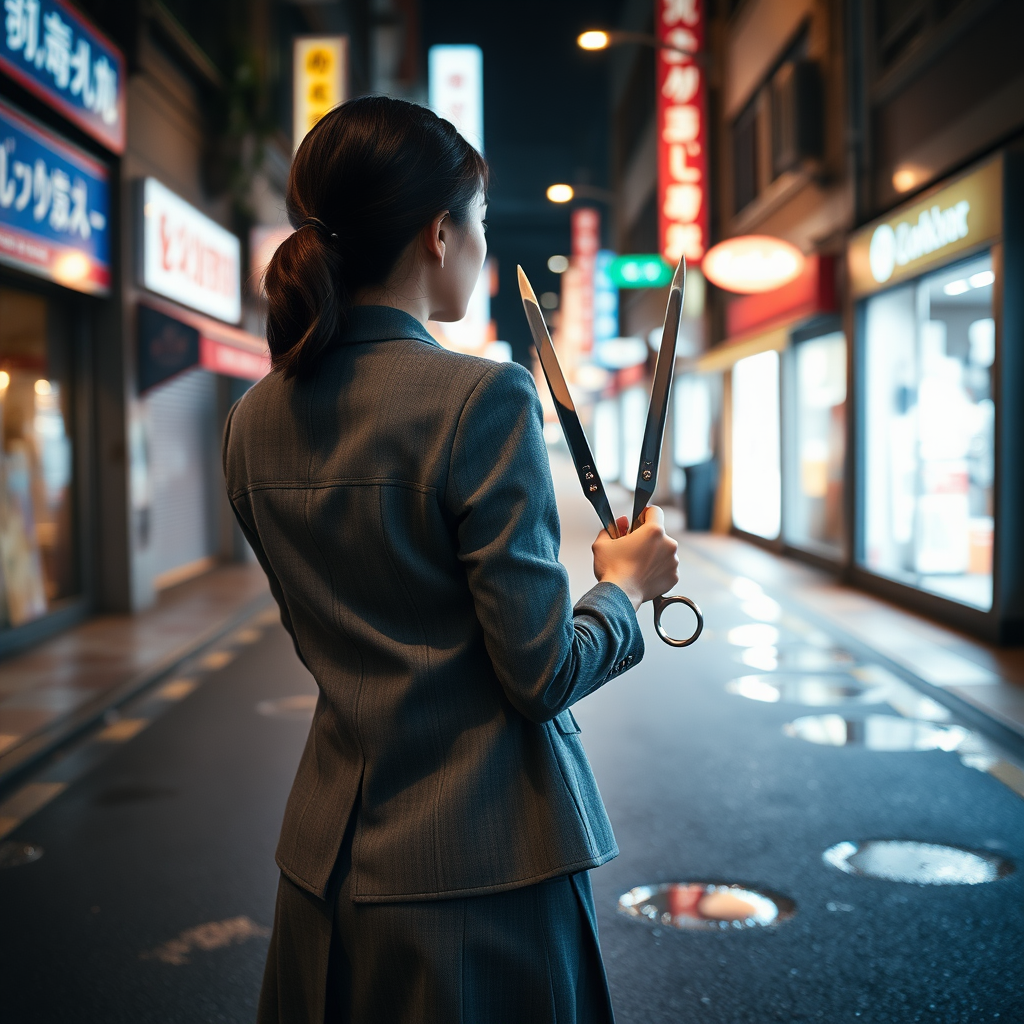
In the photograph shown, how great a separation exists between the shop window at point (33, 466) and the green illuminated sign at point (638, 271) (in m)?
10.0

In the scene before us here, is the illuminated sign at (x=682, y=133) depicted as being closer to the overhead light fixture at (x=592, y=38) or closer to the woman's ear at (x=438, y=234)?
the overhead light fixture at (x=592, y=38)

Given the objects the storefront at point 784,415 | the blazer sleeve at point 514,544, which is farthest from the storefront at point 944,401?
the blazer sleeve at point 514,544

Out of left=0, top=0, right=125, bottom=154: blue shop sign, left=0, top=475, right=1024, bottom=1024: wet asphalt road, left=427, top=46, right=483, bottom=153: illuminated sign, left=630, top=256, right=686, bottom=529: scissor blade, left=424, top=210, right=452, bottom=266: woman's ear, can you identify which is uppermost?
left=427, top=46, right=483, bottom=153: illuminated sign

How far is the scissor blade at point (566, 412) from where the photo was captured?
4.31ft

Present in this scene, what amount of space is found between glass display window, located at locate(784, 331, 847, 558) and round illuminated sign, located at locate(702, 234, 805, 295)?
876 mm

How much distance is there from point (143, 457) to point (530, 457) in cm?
959

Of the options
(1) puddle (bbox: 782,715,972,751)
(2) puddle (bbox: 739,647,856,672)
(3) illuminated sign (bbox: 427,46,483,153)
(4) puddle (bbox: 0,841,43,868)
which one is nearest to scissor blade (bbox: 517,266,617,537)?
(4) puddle (bbox: 0,841,43,868)

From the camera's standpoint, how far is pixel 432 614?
4.14ft

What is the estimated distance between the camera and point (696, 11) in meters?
15.8

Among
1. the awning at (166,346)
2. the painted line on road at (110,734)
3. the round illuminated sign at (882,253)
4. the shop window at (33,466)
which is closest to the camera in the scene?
the painted line on road at (110,734)

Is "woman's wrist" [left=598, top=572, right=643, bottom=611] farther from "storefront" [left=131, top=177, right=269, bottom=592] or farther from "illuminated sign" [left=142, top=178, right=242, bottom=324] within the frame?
"illuminated sign" [left=142, top=178, right=242, bottom=324]

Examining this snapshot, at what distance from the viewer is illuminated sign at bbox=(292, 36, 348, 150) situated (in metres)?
14.3

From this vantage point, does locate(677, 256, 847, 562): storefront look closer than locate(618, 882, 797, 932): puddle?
No

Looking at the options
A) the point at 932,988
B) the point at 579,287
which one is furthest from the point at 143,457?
the point at 579,287
